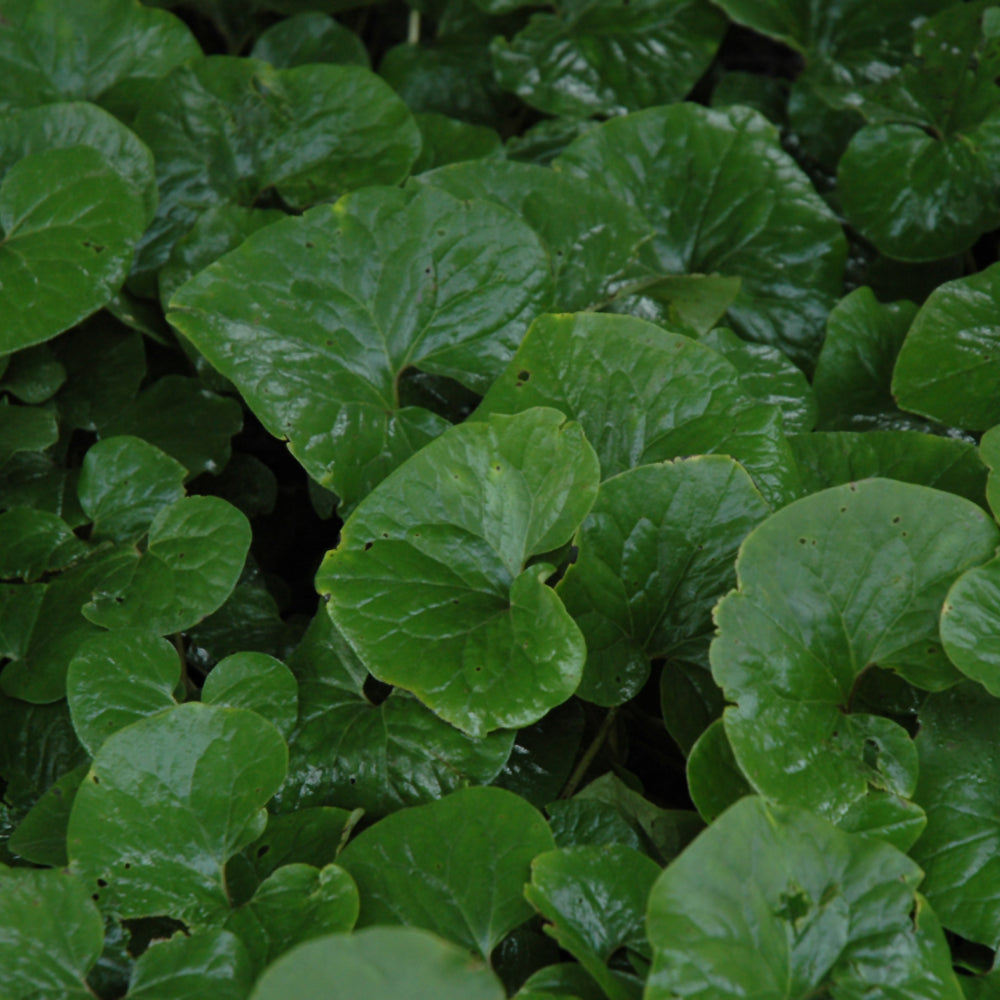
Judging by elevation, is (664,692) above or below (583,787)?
above

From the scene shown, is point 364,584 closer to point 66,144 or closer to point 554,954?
point 554,954

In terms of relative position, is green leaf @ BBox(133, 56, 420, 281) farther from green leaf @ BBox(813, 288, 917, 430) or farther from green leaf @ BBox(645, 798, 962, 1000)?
green leaf @ BBox(645, 798, 962, 1000)

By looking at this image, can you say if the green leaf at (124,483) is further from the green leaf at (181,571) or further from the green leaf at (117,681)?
the green leaf at (117,681)

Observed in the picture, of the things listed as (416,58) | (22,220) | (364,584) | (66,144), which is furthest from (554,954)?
(416,58)

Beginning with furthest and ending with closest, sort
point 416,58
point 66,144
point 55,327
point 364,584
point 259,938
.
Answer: point 416,58
point 66,144
point 55,327
point 364,584
point 259,938

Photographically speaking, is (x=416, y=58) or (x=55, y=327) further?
(x=416, y=58)

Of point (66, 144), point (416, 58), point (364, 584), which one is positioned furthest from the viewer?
point (416, 58)

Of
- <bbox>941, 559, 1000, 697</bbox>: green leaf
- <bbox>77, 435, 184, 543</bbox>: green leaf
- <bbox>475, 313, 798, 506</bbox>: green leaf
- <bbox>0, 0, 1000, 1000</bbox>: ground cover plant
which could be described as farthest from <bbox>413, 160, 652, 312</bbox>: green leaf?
<bbox>941, 559, 1000, 697</bbox>: green leaf
